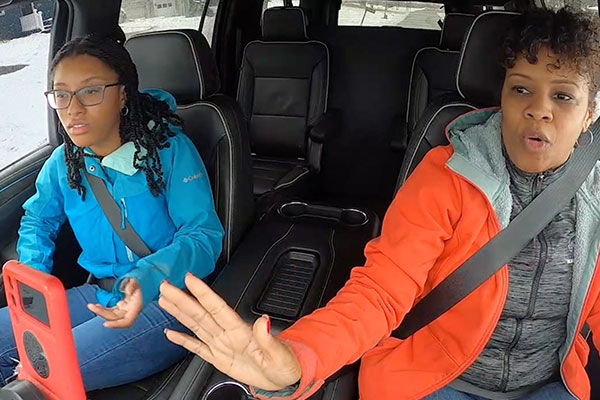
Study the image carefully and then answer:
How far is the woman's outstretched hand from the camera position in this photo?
3.17 feet

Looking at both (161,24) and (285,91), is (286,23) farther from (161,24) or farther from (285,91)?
(161,24)

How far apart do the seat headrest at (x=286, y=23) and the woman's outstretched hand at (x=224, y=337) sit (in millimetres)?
3109

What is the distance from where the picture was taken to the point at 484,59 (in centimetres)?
175

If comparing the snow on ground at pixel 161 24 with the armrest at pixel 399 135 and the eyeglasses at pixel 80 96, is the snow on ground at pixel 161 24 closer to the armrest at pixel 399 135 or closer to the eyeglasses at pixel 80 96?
the eyeglasses at pixel 80 96

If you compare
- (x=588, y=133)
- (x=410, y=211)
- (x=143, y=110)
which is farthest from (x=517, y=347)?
(x=143, y=110)

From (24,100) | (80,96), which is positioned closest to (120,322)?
(80,96)

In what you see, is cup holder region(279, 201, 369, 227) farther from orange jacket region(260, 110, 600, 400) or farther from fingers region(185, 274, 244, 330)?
fingers region(185, 274, 244, 330)

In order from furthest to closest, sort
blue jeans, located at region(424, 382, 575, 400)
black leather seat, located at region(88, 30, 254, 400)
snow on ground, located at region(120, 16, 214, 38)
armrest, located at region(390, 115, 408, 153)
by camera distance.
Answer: armrest, located at region(390, 115, 408, 153) → snow on ground, located at region(120, 16, 214, 38) → black leather seat, located at region(88, 30, 254, 400) → blue jeans, located at region(424, 382, 575, 400)

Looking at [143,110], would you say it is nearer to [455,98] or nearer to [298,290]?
[298,290]

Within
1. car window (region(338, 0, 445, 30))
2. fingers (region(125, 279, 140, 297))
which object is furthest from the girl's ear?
car window (region(338, 0, 445, 30))

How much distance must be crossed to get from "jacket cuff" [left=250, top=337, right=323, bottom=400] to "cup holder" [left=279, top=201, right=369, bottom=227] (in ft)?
4.40

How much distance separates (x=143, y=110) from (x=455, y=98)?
0.96m

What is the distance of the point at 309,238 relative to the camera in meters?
2.29

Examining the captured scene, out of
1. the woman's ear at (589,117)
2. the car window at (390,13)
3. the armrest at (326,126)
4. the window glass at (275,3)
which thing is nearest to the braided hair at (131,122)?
the woman's ear at (589,117)
